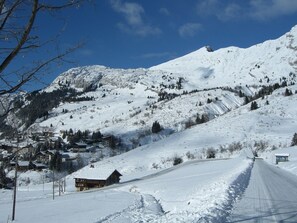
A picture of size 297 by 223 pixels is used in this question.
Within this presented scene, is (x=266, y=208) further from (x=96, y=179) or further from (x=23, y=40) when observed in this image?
(x=96, y=179)

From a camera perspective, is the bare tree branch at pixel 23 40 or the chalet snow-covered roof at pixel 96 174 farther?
the chalet snow-covered roof at pixel 96 174

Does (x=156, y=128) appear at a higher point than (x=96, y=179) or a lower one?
higher

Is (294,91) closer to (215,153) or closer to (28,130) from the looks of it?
(215,153)

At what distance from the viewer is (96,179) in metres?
71.2

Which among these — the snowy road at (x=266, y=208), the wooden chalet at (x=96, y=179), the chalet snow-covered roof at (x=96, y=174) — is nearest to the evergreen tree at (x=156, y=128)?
the chalet snow-covered roof at (x=96, y=174)

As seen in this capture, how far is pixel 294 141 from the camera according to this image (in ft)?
323

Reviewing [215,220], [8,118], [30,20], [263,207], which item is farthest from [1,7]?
[263,207]

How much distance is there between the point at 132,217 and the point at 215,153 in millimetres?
86170

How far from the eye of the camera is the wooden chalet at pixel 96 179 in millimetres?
70125

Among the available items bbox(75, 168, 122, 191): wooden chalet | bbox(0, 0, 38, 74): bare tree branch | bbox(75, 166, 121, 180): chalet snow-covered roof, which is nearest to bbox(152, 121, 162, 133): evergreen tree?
bbox(75, 166, 121, 180): chalet snow-covered roof

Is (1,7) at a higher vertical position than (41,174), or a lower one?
lower

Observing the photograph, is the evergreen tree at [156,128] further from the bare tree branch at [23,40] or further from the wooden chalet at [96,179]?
the bare tree branch at [23,40]

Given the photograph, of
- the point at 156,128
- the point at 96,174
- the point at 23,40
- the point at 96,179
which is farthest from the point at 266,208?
the point at 156,128

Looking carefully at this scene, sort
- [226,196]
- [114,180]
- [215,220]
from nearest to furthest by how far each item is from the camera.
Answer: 1. [215,220]
2. [226,196]
3. [114,180]
